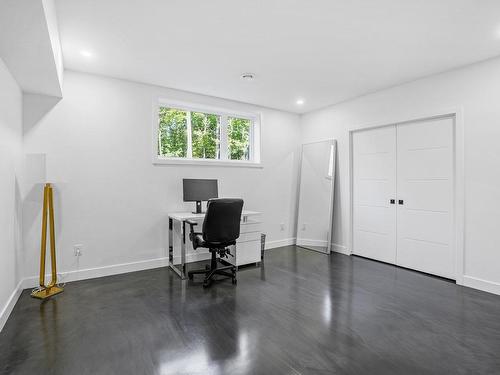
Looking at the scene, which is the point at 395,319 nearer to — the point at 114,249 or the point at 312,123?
the point at 114,249

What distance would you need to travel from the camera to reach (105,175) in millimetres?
3615

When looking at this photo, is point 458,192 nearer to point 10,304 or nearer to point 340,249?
point 340,249

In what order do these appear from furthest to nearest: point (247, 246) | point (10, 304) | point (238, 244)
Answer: point (247, 246) < point (238, 244) < point (10, 304)

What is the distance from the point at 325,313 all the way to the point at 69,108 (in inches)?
148

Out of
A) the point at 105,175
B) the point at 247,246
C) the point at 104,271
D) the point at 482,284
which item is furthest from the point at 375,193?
the point at 104,271

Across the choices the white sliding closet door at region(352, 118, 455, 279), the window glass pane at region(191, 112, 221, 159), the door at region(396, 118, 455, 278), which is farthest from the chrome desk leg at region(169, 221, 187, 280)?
the door at region(396, 118, 455, 278)

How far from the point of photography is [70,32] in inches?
102

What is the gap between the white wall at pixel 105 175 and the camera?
10.9ft

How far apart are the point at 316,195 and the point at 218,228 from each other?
8.04ft

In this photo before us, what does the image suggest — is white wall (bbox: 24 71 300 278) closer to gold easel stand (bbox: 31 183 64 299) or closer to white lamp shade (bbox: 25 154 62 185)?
white lamp shade (bbox: 25 154 62 185)

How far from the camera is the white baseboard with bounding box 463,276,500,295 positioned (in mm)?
3064

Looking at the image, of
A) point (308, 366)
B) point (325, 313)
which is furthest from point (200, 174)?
point (308, 366)

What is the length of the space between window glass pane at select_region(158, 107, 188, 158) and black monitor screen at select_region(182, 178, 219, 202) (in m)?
0.59

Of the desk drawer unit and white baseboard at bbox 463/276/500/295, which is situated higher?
the desk drawer unit
